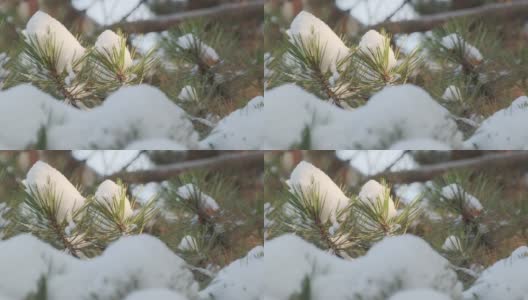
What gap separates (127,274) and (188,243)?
136mm

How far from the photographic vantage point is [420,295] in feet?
5.17

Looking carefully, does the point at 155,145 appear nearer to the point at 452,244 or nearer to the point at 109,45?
the point at 109,45

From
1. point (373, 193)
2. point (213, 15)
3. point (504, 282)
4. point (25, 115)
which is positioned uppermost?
point (213, 15)

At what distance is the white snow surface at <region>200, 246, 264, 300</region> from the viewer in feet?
5.54

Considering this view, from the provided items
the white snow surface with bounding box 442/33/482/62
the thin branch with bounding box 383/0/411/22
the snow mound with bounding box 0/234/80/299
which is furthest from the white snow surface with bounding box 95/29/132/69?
the white snow surface with bounding box 442/33/482/62

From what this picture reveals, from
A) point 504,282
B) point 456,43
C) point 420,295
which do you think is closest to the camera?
point 420,295

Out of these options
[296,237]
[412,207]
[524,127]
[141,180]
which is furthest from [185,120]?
[524,127]

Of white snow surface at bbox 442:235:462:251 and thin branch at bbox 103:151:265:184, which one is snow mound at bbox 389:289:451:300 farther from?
thin branch at bbox 103:151:265:184

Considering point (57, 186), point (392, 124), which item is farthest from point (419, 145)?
point (57, 186)

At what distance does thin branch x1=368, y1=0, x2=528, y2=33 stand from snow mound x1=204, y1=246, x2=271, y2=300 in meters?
0.49

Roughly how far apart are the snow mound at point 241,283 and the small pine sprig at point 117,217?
17 centimetres

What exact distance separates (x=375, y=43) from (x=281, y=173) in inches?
11.5

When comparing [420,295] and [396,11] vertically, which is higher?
[396,11]

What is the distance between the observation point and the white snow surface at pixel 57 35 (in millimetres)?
1698
